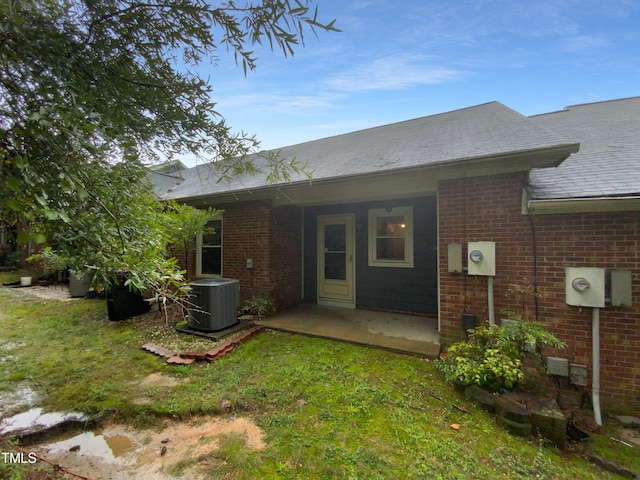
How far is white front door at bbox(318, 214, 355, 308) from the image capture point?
659cm

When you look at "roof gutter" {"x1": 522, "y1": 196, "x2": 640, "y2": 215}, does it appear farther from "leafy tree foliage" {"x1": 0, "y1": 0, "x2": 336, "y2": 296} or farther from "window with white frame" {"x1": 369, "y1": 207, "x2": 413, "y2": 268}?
"leafy tree foliage" {"x1": 0, "y1": 0, "x2": 336, "y2": 296}

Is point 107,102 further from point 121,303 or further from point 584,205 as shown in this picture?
point 121,303

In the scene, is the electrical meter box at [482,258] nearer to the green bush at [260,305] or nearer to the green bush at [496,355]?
the green bush at [496,355]

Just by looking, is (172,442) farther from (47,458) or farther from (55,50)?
(55,50)

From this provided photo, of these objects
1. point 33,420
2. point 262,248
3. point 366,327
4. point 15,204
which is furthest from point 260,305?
point 15,204

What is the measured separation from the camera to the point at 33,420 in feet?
8.85

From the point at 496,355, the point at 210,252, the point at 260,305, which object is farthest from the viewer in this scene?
the point at 210,252

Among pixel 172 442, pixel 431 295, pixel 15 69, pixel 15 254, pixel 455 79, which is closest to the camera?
pixel 15 69

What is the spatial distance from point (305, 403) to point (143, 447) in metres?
1.51

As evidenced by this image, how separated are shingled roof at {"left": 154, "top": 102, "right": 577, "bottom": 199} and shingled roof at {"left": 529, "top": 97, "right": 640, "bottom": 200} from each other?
1.90ft

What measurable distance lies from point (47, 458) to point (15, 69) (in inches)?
115

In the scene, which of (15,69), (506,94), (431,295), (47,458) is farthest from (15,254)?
(506,94)

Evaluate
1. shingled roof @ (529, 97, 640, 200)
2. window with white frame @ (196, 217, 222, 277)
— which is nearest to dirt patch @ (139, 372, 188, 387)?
window with white frame @ (196, 217, 222, 277)

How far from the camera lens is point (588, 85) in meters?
7.00
